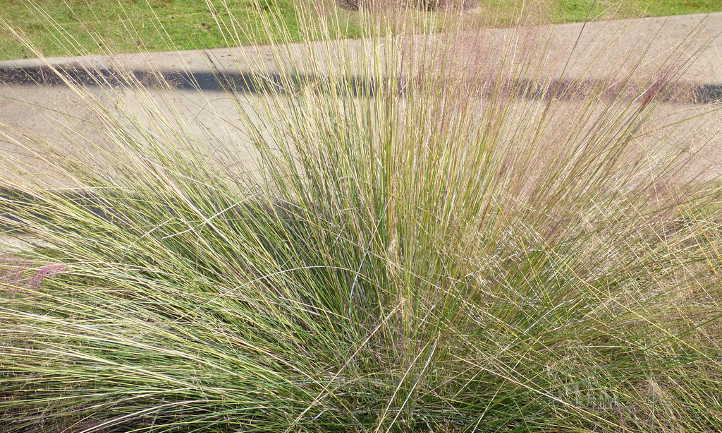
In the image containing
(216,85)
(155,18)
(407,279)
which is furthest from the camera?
(155,18)

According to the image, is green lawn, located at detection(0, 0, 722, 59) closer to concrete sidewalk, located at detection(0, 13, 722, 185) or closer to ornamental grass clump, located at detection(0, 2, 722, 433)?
concrete sidewalk, located at detection(0, 13, 722, 185)

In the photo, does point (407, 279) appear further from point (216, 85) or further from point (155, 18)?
point (155, 18)

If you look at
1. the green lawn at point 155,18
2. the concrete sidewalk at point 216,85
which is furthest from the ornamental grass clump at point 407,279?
the green lawn at point 155,18

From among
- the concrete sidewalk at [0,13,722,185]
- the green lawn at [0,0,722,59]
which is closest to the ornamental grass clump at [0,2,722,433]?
the concrete sidewalk at [0,13,722,185]

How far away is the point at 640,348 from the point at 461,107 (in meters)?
0.74

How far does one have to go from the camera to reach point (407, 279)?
1.42 metres

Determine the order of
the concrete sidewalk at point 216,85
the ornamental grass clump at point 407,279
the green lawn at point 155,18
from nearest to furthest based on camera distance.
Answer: the ornamental grass clump at point 407,279 < the concrete sidewalk at point 216,85 < the green lawn at point 155,18

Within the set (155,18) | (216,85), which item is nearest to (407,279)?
(216,85)

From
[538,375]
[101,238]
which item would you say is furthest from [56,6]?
[538,375]

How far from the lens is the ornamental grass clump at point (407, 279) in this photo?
1.43 m

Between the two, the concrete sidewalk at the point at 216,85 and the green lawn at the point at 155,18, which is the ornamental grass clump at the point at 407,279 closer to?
the concrete sidewalk at the point at 216,85

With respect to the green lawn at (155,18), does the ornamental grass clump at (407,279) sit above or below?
Result: above

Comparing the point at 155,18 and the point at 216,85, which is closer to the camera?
the point at 216,85

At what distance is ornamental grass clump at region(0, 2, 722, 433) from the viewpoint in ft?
4.70
